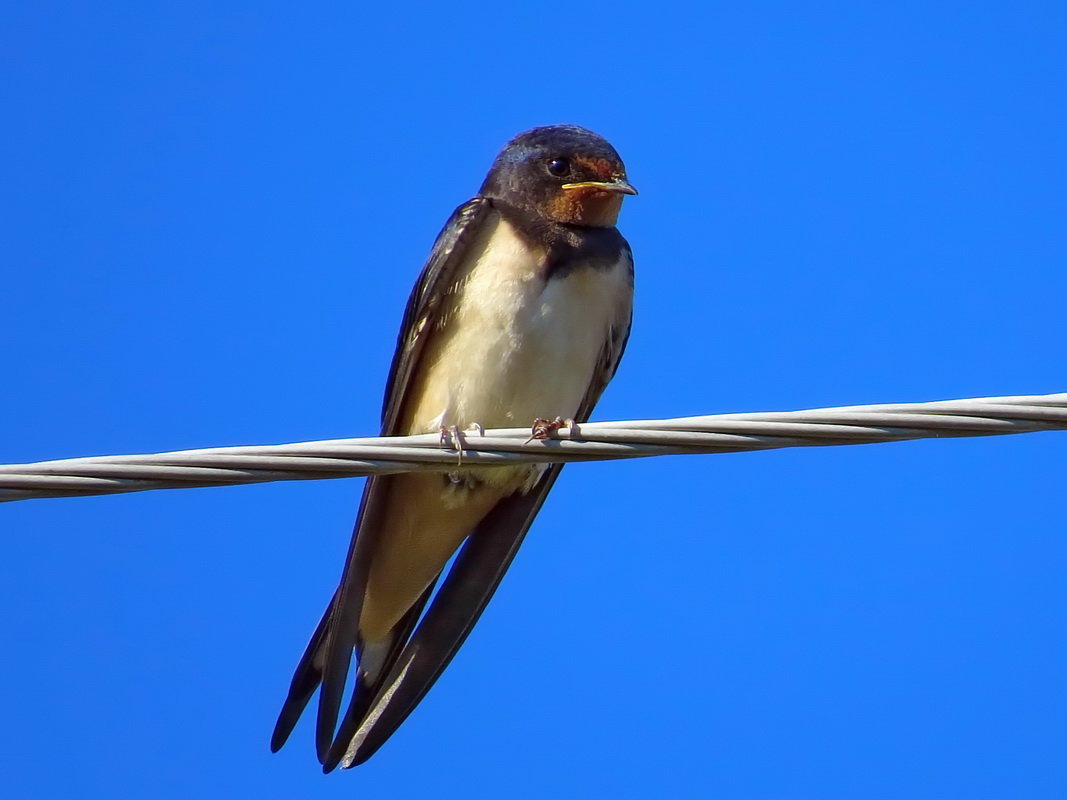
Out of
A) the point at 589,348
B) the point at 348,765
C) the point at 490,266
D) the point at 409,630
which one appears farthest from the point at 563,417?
the point at 348,765

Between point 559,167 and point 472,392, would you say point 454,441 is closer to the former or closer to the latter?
point 472,392

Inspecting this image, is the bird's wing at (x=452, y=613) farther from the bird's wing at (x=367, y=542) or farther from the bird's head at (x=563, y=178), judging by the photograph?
the bird's head at (x=563, y=178)

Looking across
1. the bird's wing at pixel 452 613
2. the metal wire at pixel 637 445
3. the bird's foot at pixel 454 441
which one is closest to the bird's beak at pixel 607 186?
the bird's wing at pixel 452 613

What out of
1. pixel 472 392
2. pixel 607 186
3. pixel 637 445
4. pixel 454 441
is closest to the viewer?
pixel 637 445

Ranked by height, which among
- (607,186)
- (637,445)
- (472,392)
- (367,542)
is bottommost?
(637,445)

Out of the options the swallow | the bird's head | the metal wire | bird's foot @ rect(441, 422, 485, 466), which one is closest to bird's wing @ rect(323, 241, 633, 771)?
the swallow

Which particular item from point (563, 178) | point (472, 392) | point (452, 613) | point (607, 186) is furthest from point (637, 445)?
point (563, 178)

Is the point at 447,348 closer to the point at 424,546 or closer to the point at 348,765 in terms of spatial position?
the point at 424,546
